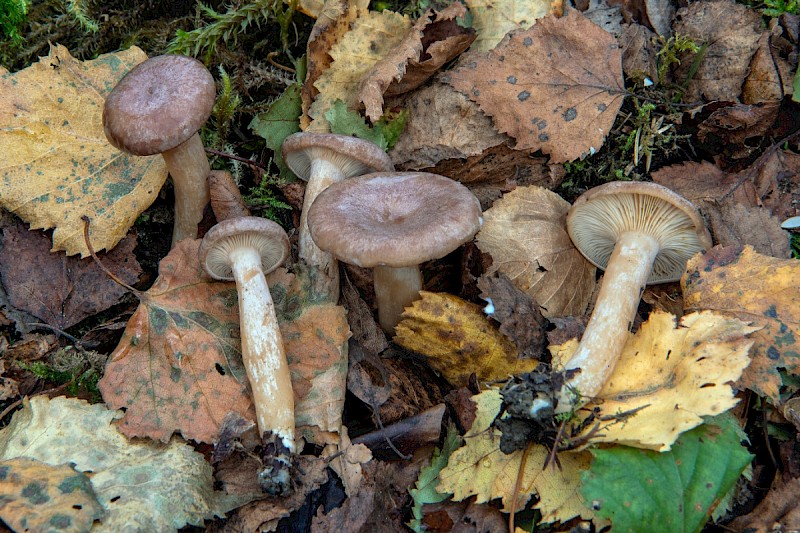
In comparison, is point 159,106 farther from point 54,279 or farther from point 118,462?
point 118,462

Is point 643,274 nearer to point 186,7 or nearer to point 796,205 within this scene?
point 796,205

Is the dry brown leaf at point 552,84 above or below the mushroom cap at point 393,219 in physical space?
above

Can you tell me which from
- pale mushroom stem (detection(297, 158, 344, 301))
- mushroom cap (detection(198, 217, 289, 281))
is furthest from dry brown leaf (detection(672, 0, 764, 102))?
mushroom cap (detection(198, 217, 289, 281))

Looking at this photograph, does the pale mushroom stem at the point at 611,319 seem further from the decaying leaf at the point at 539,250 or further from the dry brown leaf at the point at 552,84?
the dry brown leaf at the point at 552,84

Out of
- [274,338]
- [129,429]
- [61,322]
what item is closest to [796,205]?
[274,338]

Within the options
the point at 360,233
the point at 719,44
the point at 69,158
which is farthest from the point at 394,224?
the point at 719,44

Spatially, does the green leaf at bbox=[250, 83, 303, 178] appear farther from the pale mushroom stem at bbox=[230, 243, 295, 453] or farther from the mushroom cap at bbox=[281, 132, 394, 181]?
the pale mushroom stem at bbox=[230, 243, 295, 453]

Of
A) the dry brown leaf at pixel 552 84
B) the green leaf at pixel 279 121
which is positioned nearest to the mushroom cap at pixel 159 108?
the green leaf at pixel 279 121
